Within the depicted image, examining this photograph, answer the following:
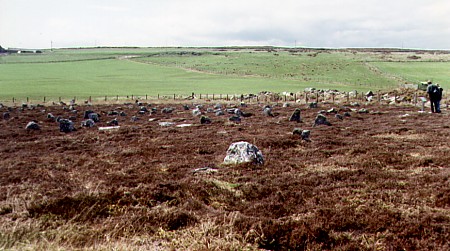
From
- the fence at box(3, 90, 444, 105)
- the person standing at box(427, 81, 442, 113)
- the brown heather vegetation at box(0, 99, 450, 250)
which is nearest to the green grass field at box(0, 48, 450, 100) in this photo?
the fence at box(3, 90, 444, 105)

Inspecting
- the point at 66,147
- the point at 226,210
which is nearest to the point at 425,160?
the point at 226,210

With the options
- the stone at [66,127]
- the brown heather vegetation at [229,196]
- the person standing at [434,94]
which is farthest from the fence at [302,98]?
the brown heather vegetation at [229,196]

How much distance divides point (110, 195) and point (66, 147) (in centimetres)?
1032

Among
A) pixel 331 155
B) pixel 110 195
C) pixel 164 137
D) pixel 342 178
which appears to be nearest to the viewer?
pixel 110 195

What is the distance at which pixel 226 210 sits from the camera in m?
8.93

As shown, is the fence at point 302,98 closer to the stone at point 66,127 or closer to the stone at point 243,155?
the stone at point 66,127

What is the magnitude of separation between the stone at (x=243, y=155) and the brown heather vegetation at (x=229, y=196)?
399mm

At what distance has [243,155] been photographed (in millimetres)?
13992

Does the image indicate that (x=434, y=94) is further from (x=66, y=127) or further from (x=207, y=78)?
(x=207, y=78)

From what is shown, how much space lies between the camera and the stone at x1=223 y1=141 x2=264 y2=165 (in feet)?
45.4

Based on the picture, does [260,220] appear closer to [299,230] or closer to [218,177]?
[299,230]

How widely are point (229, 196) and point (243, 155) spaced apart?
4.15 meters

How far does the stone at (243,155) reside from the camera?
45.4 feet

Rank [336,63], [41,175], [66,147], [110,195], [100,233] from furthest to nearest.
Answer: [336,63]
[66,147]
[41,175]
[110,195]
[100,233]
